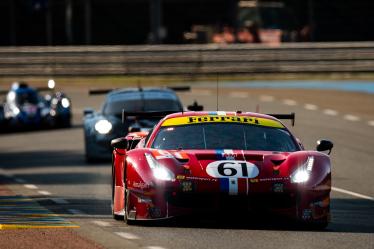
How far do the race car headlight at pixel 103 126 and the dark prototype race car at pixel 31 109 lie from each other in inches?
352

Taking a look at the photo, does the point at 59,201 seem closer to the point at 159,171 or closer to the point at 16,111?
the point at 159,171

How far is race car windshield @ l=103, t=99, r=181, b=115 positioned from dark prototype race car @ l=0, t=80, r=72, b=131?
8357 millimetres

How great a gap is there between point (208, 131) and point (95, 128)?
10305 mm

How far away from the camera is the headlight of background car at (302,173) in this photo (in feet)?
40.3

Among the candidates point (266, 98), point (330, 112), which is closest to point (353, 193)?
point (330, 112)

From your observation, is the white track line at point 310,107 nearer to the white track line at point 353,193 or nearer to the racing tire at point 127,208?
the white track line at point 353,193

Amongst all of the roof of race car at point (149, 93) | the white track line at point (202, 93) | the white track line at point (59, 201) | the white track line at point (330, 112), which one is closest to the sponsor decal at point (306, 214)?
the white track line at point (59, 201)

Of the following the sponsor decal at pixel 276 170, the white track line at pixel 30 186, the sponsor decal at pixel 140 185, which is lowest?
the white track line at pixel 30 186

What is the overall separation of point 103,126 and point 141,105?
0.78 meters

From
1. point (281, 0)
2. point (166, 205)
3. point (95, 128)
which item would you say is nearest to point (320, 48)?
point (281, 0)

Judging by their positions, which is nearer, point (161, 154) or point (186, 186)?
point (186, 186)

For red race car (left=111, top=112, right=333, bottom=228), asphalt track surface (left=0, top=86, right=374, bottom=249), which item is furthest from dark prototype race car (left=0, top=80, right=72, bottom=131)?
red race car (left=111, top=112, right=333, bottom=228)

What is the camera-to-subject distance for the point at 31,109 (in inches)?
1277

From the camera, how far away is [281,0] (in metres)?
54.6
